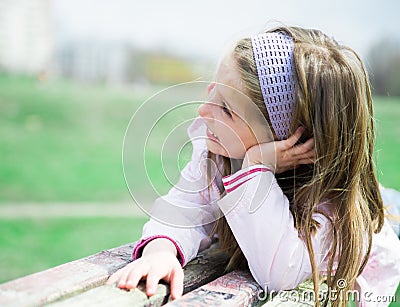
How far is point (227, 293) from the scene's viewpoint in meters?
0.96

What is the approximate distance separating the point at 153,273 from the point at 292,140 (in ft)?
1.25

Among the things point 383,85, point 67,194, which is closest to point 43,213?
point 67,194

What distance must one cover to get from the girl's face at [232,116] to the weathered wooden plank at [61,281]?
303 mm

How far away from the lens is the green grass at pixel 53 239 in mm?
3548

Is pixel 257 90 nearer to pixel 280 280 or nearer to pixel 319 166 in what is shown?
pixel 319 166

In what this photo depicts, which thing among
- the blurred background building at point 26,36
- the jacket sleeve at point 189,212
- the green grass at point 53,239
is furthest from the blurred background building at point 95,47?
the jacket sleeve at point 189,212

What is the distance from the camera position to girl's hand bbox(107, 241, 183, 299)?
0.90 meters

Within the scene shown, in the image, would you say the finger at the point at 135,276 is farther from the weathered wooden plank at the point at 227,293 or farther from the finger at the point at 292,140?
the finger at the point at 292,140

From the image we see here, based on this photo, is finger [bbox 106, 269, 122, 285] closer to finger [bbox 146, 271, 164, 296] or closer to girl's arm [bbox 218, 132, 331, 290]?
finger [bbox 146, 271, 164, 296]

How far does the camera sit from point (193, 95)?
3.90ft

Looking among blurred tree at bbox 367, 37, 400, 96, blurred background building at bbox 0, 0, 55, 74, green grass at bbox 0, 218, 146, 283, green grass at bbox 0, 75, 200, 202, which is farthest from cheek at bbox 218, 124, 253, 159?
blurred background building at bbox 0, 0, 55, 74

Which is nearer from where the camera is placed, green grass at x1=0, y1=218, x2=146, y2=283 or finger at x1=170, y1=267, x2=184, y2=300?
finger at x1=170, y1=267, x2=184, y2=300

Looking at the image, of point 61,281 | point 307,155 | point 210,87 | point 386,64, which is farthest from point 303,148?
point 386,64

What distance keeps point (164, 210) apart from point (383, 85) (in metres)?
5.87
